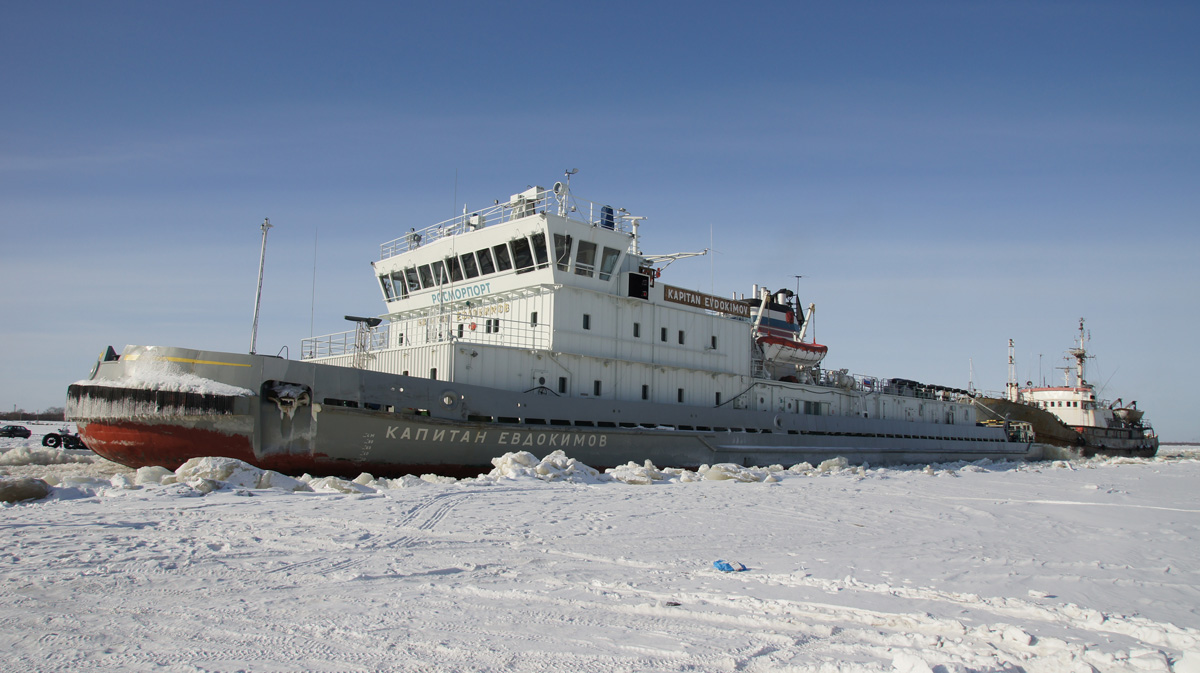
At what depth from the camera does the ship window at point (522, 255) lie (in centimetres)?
1678

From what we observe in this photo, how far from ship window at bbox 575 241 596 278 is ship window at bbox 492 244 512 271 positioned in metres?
1.60

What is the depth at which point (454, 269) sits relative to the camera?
18.2 metres

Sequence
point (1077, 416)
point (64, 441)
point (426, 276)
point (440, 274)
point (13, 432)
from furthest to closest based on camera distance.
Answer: point (1077, 416)
point (13, 432)
point (64, 441)
point (426, 276)
point (440, 274)

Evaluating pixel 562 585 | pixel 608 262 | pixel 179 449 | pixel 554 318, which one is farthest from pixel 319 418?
pixel 562 585

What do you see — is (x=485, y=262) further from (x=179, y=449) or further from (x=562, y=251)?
(x=179, y=449)

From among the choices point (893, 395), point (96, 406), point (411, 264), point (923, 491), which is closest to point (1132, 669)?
point (923, 491)


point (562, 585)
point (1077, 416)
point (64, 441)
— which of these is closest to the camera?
point (562, 585)

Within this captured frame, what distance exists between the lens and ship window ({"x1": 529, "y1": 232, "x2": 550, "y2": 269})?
16516mm

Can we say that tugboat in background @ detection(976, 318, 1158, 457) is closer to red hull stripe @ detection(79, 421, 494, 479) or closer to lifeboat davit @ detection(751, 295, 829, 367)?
Result: lifeboat davit @ detection(751, 295, 829, 367)

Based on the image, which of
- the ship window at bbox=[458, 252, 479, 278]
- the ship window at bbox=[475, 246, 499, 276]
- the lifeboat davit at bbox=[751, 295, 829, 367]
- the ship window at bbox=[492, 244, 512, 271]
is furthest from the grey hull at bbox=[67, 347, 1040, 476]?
the lifeboat davit at bbox=[751, 295, 829, 367]

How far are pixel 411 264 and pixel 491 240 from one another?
2818mm

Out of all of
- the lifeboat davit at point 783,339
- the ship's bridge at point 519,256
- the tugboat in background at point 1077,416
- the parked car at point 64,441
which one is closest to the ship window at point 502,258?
the ship's bridge at point 519,256

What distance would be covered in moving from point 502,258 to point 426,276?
2.67m

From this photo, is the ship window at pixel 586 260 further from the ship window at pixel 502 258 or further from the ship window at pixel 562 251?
the ship window at pixel 502 258
